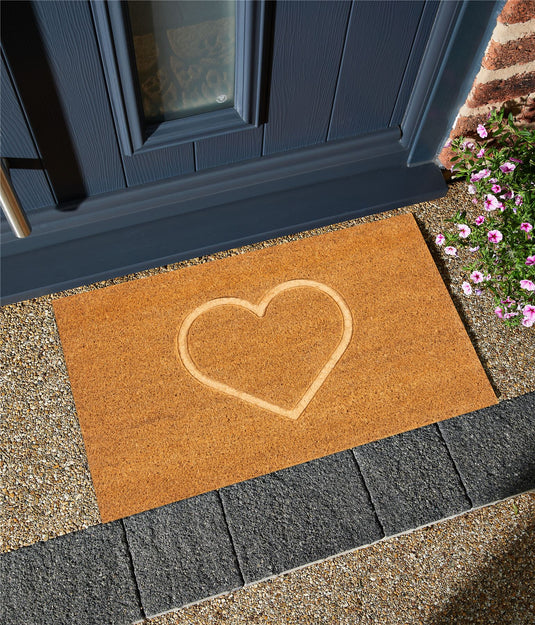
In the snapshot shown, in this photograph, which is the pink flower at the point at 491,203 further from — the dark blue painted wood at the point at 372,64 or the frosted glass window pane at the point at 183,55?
the frosted glass window pane at the point at 183,55

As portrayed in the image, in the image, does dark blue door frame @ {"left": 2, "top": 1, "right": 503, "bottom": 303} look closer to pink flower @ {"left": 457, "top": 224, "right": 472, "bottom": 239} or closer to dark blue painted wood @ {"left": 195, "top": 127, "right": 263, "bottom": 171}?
dark blue painted wood @ {"left": 195, "top": 127, "right": 263, "bottom": 171}

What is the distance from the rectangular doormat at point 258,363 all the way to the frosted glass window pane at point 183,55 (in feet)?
2.10

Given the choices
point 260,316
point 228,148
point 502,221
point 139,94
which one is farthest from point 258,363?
point 502,221

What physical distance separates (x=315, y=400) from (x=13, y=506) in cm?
106

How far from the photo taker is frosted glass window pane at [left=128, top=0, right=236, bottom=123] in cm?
183

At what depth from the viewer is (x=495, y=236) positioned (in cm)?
233

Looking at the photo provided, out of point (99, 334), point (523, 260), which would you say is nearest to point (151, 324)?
point (99, 334)

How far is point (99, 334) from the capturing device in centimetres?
238

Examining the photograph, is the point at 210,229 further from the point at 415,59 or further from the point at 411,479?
the point at 411,479

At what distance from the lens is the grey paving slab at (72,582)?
2.01 metres

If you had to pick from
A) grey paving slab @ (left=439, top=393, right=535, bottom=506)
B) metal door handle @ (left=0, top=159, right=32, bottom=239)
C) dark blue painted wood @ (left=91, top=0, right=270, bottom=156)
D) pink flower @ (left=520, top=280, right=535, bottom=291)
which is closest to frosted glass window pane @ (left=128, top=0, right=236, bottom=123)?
dark blue painted wood @ (left=91, top=0, right=270, bottom=156)

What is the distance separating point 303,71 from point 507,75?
74cm

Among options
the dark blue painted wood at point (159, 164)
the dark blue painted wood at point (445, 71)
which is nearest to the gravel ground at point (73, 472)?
the dark blue painted wood at point (159, 164)

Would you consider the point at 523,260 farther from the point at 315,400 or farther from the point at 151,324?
the point at 151,324
